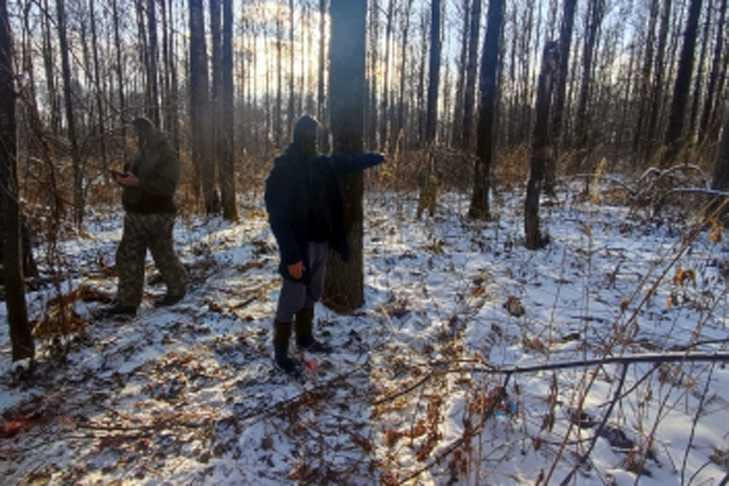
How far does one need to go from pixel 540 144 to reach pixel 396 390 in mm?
3905

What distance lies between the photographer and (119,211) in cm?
1057

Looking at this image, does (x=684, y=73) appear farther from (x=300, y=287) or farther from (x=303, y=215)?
(x=300, y=287)

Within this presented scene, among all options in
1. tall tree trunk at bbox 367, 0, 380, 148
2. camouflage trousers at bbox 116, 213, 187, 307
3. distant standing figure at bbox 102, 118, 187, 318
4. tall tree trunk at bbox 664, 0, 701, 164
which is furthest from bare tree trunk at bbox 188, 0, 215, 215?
tall tree trunk at bbox 367, 0, 380, 148

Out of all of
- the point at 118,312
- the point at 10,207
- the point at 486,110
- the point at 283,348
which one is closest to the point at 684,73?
the point at 486,110

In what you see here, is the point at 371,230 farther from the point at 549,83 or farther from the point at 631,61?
the point at 631,61

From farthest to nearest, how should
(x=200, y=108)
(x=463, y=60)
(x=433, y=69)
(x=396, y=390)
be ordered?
(x=463, y=60) → (x=433, y=69) → (x=200, y=108) → (x=396, y=390)

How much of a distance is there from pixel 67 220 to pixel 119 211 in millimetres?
8810

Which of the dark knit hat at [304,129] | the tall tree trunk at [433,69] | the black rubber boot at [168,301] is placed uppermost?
the tall tree trunk at [433,69]

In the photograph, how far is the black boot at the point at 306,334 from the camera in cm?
318

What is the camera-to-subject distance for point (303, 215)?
9.05 ft

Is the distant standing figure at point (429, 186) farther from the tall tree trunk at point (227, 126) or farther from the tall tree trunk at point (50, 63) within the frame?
the tall tree trunk at point (50, 63)

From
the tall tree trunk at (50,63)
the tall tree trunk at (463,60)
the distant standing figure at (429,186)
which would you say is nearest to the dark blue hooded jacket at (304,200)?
the tall tree trunk at (50,63)

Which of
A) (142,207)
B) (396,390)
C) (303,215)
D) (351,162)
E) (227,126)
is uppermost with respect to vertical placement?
(227,126)

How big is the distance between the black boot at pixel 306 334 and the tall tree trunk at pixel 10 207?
5.82ft
